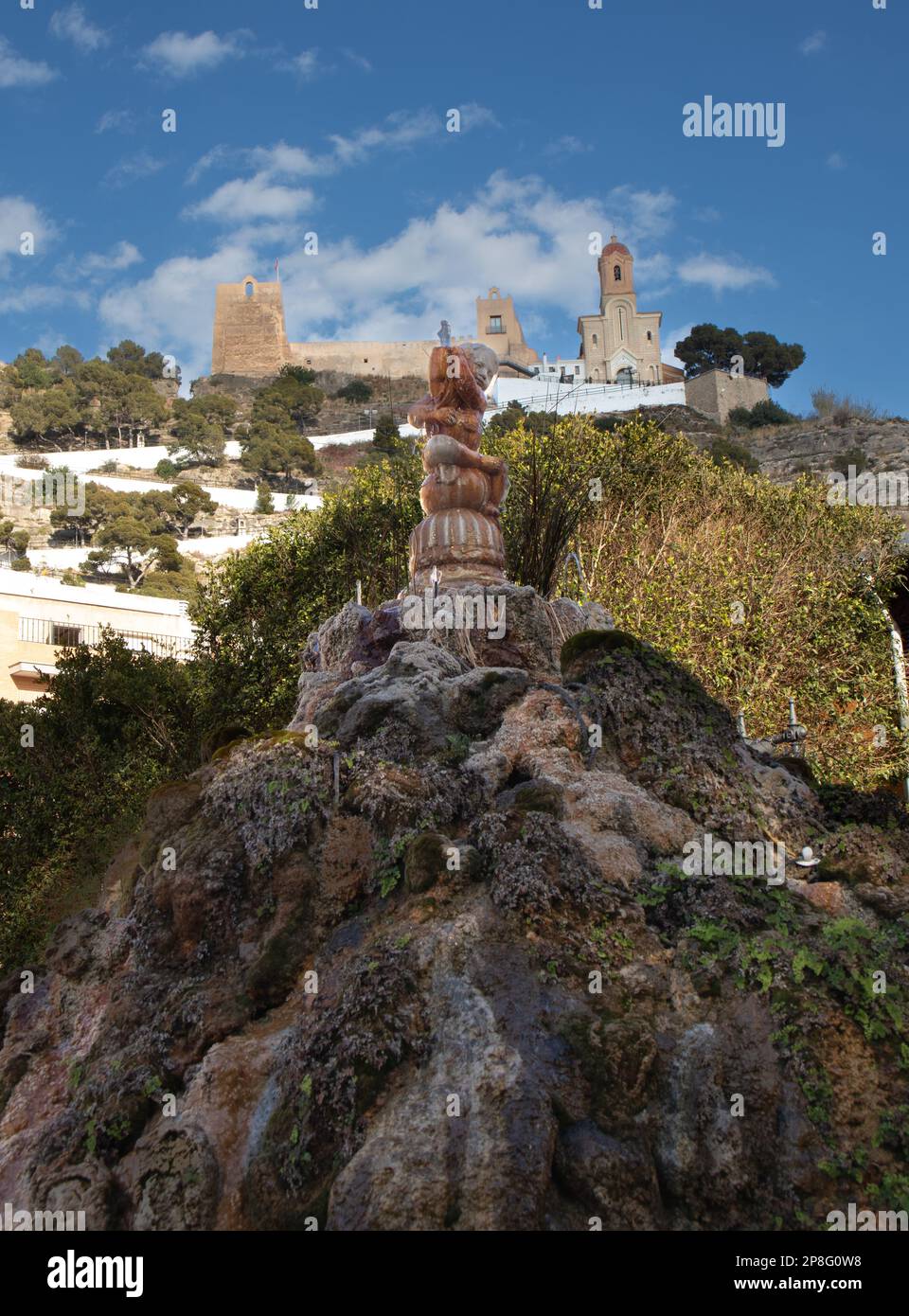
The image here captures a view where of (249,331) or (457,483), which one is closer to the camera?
(457,483)

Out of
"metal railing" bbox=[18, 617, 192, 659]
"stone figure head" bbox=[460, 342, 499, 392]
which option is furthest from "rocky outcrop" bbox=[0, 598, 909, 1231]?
"metal railing" bbox=[18, 617, 192, 659]

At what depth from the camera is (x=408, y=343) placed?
108000 mm

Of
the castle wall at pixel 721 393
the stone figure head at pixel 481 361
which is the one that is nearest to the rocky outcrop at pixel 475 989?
the stone figure head at pixel 481 361

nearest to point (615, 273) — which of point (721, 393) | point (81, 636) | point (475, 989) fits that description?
point (721, 393)

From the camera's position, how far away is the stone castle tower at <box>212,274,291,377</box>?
109 m

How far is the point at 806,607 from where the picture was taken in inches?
845

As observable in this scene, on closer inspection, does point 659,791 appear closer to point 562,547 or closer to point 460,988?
point 460,988

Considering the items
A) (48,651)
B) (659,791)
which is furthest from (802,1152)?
(48,651)

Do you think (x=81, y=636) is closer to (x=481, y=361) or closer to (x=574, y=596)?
(x=574, y=596)

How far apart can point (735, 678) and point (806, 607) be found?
2199 mm

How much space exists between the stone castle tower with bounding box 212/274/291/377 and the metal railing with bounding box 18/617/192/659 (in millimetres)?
81702

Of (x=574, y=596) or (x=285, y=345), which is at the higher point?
(x=285, y=345)

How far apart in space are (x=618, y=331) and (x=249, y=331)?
3363cm

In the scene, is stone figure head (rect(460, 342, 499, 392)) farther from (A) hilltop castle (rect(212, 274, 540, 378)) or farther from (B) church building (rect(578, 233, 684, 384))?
(A) hilltop castle (rect(212, 274, 540, 378))
